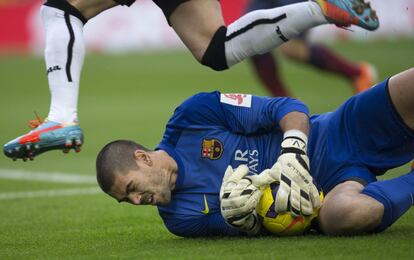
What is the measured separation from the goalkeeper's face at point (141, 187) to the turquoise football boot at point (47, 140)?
13.1 inches

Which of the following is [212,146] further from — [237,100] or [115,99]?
[115,99]

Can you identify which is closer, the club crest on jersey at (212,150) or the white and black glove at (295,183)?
the white and black glove at (295,183)

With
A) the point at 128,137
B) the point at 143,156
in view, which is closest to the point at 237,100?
the point at 143,156

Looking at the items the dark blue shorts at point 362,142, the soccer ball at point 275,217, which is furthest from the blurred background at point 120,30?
the soccer ball at point 275,217

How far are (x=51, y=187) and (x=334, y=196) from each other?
415 centimetres

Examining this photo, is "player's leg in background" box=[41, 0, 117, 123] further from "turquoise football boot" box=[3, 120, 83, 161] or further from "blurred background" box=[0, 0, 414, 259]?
"blurred background" box=[0, 0, 414, 259]

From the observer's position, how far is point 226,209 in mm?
4969

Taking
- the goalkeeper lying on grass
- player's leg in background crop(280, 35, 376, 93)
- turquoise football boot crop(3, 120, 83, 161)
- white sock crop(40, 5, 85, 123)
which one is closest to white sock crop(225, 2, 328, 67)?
the goalkeeper lying on grass

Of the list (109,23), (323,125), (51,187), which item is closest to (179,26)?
(323,125)

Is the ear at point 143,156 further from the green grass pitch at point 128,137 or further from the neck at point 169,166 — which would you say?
the green grass pitch at point 128,137

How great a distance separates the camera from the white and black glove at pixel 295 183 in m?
4.86

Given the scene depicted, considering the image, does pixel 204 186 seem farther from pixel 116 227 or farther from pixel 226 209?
pixel 116 227

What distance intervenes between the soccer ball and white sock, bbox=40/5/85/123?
1.19 m

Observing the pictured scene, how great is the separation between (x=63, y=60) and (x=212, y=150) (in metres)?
1.04
